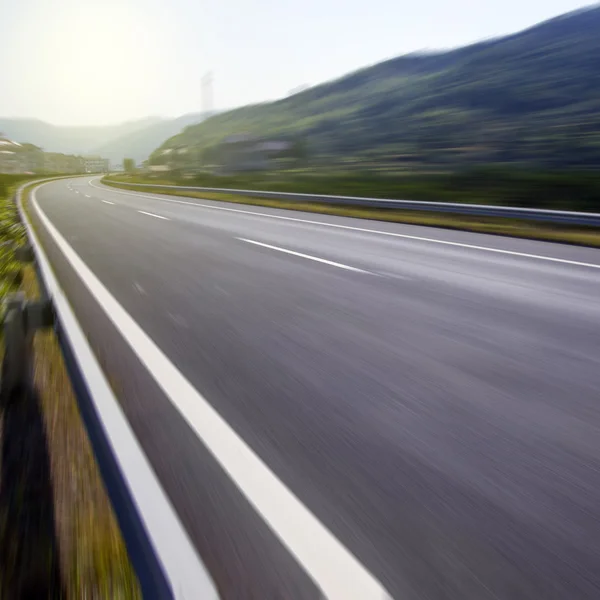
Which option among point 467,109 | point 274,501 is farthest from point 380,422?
point 467,109

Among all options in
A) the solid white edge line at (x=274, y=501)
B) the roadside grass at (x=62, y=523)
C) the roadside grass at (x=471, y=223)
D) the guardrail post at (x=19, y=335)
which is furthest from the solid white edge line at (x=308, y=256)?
the roadside grass at (x=62, y=523)

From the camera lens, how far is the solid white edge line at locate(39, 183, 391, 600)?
2188mm

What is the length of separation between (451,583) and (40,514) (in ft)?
5.90

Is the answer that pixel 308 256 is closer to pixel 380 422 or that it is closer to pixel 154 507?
pixel 380 422

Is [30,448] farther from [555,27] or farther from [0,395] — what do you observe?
[555,27]

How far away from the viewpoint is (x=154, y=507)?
2.58 metres

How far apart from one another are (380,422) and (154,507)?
1.52m

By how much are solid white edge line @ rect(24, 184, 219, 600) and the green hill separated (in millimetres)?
28407

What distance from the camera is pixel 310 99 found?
6412 inches

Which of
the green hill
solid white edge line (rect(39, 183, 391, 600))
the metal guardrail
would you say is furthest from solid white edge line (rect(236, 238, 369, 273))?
the green hill

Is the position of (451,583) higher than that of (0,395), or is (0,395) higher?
(451,583)

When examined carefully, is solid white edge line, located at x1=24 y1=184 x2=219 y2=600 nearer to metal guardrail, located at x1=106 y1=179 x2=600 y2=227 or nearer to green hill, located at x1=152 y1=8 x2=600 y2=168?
metal guardrail, located at x1=106 y1=179 x2=600 y2=227

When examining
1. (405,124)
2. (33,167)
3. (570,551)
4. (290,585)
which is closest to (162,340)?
(290,585)

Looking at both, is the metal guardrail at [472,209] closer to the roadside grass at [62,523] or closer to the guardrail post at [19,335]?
the guardrail post at [19,335]
